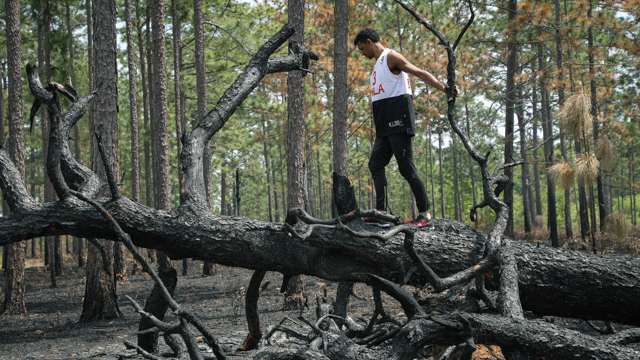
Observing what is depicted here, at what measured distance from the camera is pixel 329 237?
9.81 feet

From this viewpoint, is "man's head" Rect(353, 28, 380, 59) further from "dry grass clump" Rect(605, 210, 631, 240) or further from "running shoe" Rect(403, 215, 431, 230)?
"dry grass clump" Rect(605, 210, 631, 240)

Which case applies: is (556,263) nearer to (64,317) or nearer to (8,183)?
(8,183)

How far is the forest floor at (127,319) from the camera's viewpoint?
14.8 feet

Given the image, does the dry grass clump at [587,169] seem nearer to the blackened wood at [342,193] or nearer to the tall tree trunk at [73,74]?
the blackened wood at [342,193]

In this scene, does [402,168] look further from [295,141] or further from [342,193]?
[295,141]

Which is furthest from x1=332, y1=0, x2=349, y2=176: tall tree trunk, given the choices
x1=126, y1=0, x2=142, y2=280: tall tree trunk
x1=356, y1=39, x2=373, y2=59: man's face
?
x1=126, y1=0, x2=142, y2=280: tall tree trunk

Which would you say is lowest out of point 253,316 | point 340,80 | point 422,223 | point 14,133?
point 253,316

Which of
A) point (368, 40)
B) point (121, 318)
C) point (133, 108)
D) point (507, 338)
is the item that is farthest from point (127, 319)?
point (133, 108)

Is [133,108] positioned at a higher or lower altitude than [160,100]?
higher

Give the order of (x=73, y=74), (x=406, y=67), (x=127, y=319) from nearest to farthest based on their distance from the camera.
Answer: (x=406, y=67), (x=127, y=319), (x=73, y=74)

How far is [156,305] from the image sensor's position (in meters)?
3.19

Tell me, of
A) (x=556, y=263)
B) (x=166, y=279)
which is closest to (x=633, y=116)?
(x=556, y=263)

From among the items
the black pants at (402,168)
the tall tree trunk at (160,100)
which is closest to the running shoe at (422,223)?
the black pants at (402,168)

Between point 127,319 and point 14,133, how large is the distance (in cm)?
437
